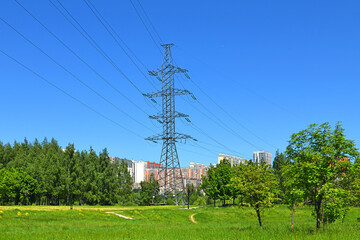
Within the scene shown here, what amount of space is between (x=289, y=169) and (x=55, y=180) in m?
77.0

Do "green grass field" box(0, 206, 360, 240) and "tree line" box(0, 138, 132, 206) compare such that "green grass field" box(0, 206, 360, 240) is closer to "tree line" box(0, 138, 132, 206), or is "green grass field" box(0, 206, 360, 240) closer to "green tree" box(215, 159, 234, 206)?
"green tree" box(215, 159, 234, 206)

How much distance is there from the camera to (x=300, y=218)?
61594 millimetres

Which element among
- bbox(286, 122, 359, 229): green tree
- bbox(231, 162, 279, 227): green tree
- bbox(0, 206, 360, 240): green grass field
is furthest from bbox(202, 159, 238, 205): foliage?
bbox(286, 122, 359, 229): green tree

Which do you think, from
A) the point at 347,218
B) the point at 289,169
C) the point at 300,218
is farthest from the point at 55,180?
the point at 289,169

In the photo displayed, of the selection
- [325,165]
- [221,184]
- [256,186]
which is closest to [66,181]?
[221,184]

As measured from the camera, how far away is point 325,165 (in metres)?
25.9

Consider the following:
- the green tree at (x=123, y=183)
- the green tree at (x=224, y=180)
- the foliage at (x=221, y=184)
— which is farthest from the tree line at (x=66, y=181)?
the green tree at (x=224, y=180)

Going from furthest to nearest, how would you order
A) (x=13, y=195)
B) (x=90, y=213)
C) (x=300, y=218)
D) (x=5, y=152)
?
(x=5, y=152) < (x=13, y=195) < (x=300, y=218) < (x=90, y=213)

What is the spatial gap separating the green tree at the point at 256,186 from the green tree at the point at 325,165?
8916mm

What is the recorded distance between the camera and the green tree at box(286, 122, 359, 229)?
994 inches

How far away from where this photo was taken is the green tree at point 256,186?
1431 inches

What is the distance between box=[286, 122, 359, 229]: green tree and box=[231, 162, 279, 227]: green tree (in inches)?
351

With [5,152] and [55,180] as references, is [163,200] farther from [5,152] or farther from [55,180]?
[5,152]

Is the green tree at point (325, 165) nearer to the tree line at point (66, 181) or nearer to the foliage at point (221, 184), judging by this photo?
the foliage at point (221, 184)
